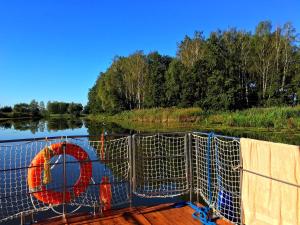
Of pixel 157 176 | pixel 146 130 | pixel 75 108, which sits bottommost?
pixel 157 176

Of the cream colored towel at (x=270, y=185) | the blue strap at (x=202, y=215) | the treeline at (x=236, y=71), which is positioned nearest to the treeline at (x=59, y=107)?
the treeline at (x=236, y=71)

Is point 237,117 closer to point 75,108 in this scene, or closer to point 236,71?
point 236,71

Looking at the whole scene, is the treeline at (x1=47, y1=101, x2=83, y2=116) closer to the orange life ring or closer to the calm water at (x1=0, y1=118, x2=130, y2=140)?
the calm water at (x1=0, y1=118, x2=130, y2=140)

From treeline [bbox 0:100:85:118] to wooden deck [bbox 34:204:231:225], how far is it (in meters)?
98.2

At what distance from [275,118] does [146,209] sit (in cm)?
2138

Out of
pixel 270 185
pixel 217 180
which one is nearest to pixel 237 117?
pixel 217 180

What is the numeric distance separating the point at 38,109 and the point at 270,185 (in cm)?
11928

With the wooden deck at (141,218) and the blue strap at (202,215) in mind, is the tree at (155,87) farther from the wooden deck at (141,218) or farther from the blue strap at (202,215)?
the blue strap at (202,215)

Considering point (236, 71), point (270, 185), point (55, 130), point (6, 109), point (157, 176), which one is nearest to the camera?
point (270, 185)

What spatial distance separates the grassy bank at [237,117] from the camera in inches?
968

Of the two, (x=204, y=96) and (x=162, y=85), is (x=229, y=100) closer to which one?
(x=204, y=96)

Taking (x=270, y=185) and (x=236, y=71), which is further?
(x=236, y=71)

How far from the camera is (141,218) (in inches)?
212

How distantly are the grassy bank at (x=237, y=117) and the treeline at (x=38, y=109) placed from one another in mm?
68353
